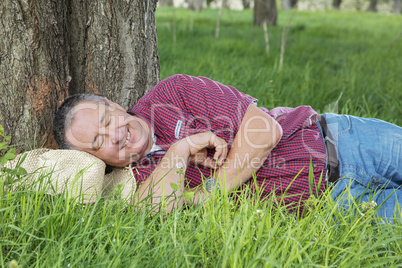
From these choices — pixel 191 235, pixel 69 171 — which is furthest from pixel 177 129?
pixel 191 235

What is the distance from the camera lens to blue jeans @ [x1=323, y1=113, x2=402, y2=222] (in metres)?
2.07

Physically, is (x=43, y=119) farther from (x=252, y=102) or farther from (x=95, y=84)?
(x=252, y=102)

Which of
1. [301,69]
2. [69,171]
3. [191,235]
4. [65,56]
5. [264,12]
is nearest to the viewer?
[191,235]

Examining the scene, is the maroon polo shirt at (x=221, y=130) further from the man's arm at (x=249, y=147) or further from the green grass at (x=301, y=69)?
the green grass at (x=301, y=69)

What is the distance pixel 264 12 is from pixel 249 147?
23.4 ft

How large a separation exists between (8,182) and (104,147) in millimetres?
486

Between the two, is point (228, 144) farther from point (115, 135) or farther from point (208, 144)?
point (115, 135)

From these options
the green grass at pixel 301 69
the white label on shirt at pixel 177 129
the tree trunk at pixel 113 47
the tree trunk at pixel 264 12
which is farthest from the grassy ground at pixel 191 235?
the tree trunk at pixel 264 12

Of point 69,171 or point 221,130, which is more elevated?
point 221,130

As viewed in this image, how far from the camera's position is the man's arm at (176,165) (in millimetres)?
1877

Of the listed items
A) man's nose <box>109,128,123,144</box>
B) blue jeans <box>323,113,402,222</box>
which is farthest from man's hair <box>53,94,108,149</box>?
blue jeans <box>323,113,402,222</box>

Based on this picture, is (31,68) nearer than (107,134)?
No

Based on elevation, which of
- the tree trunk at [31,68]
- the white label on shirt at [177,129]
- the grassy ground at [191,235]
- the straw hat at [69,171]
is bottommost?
the grassy ground at [191,235]

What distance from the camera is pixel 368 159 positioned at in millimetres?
2131
